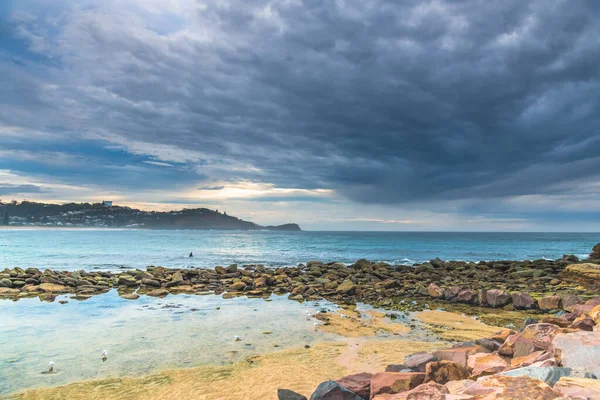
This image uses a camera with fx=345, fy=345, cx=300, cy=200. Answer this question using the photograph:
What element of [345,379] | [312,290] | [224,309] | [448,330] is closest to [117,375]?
[345,379]

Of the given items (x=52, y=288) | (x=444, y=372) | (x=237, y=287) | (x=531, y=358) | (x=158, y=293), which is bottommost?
(x=52, y=288)

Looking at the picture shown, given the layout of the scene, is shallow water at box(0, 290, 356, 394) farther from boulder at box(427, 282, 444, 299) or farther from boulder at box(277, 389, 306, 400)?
boulder at box(427, 282, 444, 299)

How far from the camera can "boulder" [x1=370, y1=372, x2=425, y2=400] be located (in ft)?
18.6

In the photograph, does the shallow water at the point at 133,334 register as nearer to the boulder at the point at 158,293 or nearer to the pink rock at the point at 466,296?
the boulder at the point at 158,293

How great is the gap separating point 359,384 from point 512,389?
2837 mm

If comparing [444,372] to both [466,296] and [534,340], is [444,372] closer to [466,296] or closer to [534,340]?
[534,340]

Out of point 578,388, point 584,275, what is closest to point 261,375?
point 578,388

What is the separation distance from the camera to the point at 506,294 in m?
15.7

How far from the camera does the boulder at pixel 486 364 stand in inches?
241

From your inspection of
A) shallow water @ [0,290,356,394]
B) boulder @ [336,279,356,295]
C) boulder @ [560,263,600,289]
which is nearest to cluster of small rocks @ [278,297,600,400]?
shallow water @ [0,290,356,394]

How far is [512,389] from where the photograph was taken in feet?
12.6

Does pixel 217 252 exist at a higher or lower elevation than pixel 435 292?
lower

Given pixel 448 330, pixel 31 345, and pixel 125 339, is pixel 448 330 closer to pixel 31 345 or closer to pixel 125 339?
Answer: pixel 125 339

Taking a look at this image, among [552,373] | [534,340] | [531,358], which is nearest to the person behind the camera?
[552,373]
